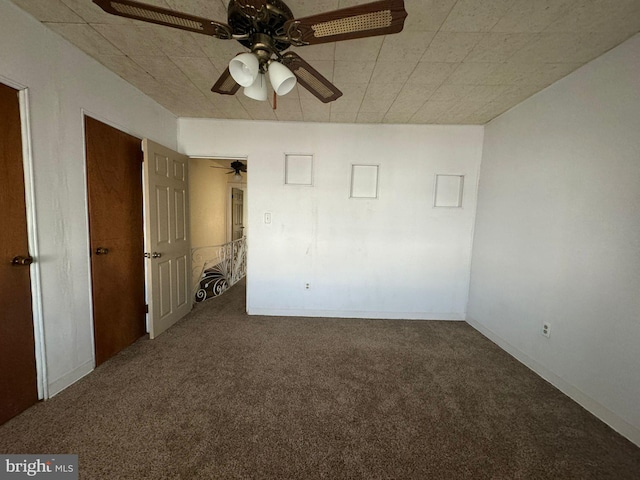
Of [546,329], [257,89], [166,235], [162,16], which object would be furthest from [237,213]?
[546,329]

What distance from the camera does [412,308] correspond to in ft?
10.4

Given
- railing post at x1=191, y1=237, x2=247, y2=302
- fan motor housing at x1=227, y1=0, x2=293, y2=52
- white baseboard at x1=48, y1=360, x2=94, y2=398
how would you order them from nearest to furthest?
fan motor housing at x1=227, y1=0, x2=293, y2=52, white baseboard at x1=48, y1=360, x2=94, y2=398, railing post at x1=191, y1=237, x2=247, y2=302

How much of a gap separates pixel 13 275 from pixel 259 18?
200 centimetres

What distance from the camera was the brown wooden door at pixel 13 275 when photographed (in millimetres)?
1410

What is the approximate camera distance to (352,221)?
3088mm

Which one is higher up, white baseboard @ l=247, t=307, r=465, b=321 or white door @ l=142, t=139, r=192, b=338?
white door @ l=142, t=139, r=192, b=338

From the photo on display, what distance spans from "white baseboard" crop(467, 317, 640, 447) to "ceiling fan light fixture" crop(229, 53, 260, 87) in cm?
296

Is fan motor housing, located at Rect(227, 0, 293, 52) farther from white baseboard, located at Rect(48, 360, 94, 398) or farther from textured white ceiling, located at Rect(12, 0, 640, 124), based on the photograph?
white baseboard, located at Rect(48, 360, 94, 398)

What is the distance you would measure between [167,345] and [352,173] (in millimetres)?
2717

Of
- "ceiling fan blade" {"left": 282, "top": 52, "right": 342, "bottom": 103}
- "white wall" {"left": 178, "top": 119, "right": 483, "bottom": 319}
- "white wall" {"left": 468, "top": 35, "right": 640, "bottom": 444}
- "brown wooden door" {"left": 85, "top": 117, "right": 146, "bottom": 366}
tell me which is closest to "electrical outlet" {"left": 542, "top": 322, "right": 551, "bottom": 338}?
"white wall" {"left": 468, "top": 35, "right": 640, "bottom": 444}

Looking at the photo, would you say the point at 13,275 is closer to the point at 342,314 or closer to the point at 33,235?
the point at 33,235

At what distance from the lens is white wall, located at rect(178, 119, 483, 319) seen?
2.98 m

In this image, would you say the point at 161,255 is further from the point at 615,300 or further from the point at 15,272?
the point at 615,300

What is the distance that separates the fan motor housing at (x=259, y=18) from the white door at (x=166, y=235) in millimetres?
1675
